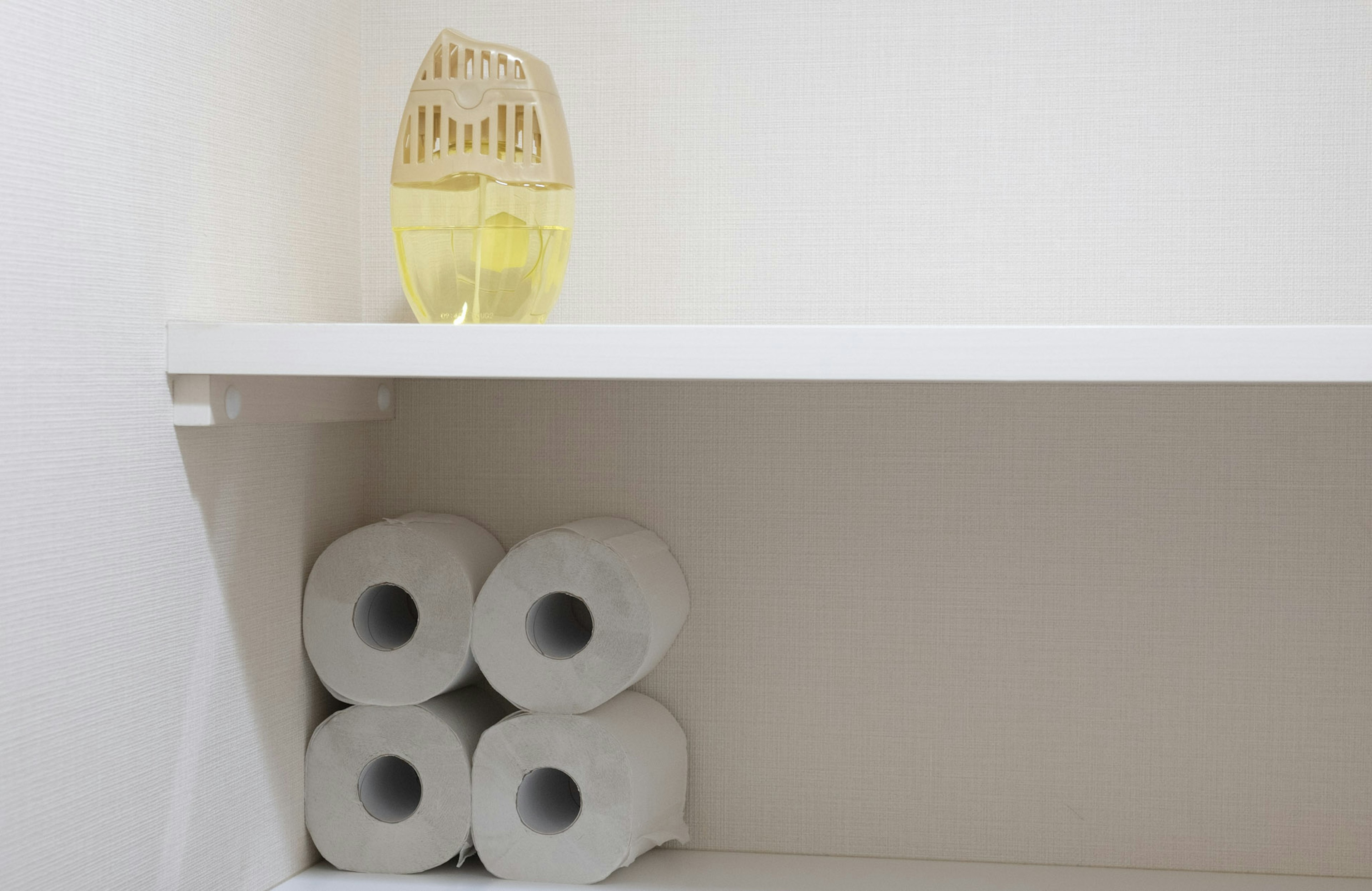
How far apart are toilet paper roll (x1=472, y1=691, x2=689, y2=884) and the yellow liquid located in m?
0.30

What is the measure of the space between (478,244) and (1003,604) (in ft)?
1.64

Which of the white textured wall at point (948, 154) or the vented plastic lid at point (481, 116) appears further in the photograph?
the white textured wall at point (948, 154)

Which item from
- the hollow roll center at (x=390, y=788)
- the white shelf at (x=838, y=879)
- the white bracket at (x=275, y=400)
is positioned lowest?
the white shelf at (x=838, y=879)

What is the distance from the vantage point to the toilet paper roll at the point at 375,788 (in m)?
0.90

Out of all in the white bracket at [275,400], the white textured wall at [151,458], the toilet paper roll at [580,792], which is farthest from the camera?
the toilet paper roll at [580,792]

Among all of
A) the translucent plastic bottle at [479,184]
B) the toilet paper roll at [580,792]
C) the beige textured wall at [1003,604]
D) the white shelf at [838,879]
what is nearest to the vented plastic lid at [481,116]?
the translucent plastic bottle at [479,184]

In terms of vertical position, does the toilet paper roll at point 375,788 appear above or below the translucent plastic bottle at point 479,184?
below

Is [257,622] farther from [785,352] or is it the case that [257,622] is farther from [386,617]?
[785,352]

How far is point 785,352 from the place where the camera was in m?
0.70

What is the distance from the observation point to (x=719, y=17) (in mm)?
997

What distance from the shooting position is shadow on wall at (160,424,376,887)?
78 centimetres

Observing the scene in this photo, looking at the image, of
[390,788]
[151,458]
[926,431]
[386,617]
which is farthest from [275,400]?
[926,431]

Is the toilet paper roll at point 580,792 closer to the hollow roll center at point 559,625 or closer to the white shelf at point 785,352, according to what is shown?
the hollow roll center at point 559,625

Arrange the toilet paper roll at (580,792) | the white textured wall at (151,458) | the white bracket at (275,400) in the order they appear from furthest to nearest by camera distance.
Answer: the toilet paper roll at (580,792)
the white bracket at (275,400)
the white textured wall at (151,458)
